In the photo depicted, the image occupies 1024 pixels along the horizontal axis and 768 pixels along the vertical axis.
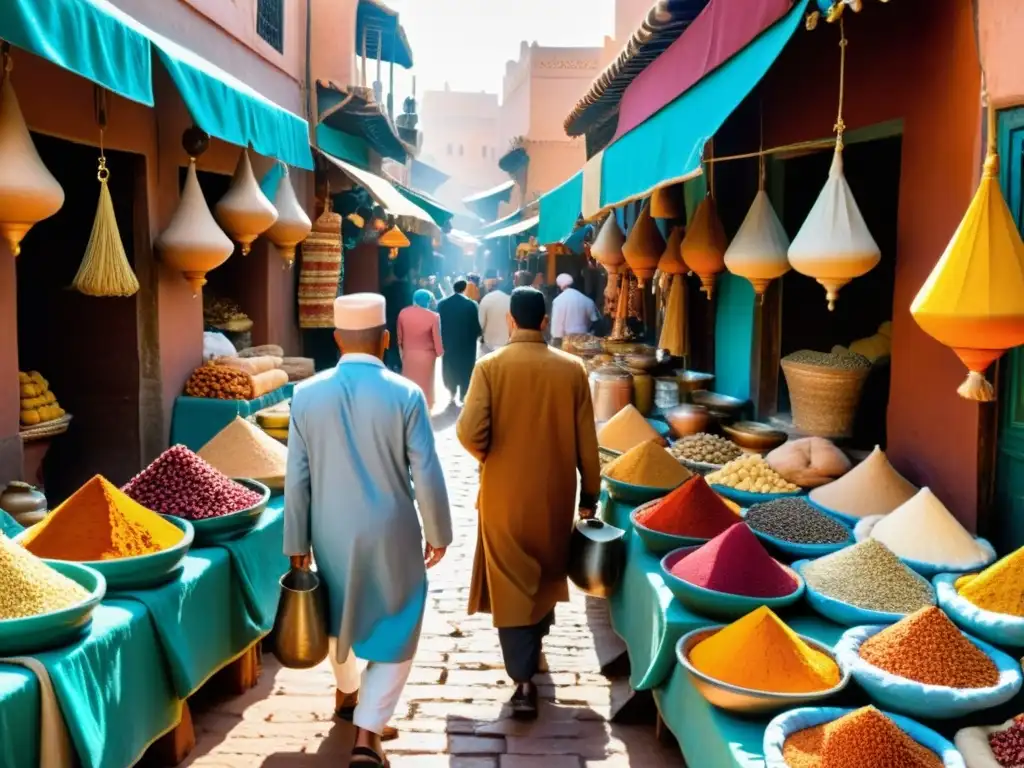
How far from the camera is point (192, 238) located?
18.9ft

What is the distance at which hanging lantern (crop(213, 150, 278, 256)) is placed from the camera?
20.2ft

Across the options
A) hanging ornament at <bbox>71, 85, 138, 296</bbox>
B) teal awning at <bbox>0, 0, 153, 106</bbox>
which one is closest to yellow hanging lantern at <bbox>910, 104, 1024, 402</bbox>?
teal awning at <bbox>0, 0, 153, 106</bbox>

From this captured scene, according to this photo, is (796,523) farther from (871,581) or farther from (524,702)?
(524,702)

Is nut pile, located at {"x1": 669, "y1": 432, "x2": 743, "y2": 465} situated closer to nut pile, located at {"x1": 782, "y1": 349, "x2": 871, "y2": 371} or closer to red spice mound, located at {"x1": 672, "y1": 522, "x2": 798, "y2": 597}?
nut pile, located at {"x1": 782, "y1": 349, "x2": 871, "y2": 371}

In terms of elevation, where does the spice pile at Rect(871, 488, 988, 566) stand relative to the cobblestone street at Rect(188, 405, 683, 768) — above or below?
above

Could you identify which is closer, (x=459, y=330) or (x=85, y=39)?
(x=85, y=39)

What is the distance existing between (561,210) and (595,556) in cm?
487

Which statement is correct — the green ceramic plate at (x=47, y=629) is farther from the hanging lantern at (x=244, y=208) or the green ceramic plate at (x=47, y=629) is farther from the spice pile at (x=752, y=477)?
the hanging lantern at (x=244, y=208)

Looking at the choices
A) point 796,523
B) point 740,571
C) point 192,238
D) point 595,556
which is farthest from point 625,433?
point 192,238

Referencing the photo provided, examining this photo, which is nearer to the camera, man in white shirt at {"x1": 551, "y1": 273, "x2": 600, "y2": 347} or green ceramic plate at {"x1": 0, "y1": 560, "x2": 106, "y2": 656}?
green ceramic plate at {"x1": 0, "y1": 560, "x2": 106, "y2": 656}

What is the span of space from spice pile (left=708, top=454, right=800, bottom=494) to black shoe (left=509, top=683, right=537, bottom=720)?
1385 mm

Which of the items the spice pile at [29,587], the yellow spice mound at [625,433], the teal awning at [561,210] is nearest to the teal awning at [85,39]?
the spice pile at [29,587]

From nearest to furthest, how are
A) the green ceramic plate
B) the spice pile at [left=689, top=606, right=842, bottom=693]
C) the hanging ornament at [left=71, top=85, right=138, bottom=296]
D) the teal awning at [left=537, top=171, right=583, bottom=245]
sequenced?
the green ceramic plate, the spice pile at [left=689, top=606, right=842, bottom=693], the hanging ornament at [left=71, top=85, right=138, bottom=296], the teal awning at [left=537, top=171, right=583, bottom=245]

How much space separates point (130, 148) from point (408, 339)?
4.29 metres
